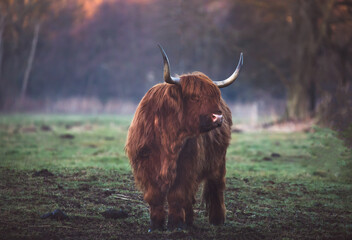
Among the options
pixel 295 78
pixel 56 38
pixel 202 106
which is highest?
pixel 56 38

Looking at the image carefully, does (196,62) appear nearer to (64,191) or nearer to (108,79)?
(108,79)

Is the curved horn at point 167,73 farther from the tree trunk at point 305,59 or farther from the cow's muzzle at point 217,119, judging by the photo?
the tree trunk at point 305,59

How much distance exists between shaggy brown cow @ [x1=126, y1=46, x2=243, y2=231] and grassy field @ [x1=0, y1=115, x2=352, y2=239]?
1.10ft

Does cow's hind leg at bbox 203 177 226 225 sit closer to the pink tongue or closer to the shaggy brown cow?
the shaggy brown cow

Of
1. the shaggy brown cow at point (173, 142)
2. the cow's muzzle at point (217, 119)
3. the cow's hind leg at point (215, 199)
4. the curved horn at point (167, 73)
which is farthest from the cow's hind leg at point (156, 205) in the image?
the curved horn at point (167, 73)

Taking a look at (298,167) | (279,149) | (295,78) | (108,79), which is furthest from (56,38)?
(298,167)

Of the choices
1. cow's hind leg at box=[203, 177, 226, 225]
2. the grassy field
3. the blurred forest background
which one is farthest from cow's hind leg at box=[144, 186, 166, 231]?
the blurred forest background

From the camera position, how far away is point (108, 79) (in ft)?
125

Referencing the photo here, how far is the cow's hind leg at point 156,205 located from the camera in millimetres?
4602

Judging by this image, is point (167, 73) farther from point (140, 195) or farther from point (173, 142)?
point (140, 195)

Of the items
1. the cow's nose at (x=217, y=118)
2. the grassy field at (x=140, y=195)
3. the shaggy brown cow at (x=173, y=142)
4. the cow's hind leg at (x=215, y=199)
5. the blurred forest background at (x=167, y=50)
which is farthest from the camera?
the blurred forest background at (x=167, y=50)

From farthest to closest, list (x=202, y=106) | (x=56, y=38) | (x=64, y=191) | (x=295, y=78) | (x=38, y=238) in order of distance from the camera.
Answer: (x=56, y=38) → (x=295, y=78) → (x=64, y=191) → (x=202, y=106) → (x=38, y=238)

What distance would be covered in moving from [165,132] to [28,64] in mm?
28936

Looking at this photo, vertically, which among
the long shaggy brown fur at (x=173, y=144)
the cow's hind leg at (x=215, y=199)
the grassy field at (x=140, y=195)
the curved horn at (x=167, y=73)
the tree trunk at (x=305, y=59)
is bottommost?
the grassy field at (x=140, y=195)
